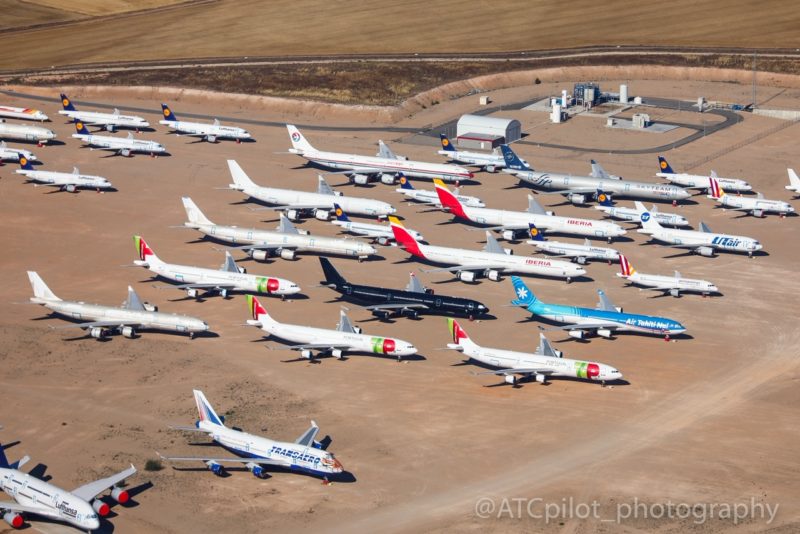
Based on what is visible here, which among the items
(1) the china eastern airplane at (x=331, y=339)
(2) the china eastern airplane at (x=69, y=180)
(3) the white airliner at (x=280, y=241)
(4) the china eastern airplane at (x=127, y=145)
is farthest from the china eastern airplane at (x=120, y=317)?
(4) the china eastern airplane at (x=127, y=145)

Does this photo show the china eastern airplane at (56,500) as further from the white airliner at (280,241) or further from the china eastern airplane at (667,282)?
the china eastern airplane at (667,282)

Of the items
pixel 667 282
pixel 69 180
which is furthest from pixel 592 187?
pixel 69 180

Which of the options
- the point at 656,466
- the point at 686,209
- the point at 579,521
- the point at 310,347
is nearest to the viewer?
the point at 579,521

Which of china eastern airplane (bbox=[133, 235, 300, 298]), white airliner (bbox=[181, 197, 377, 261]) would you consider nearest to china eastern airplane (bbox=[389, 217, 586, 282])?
white airliner (bbox=[181, 197, 377, 261])

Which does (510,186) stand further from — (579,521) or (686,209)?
(579,521)

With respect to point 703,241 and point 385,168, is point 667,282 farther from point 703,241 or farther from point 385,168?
point 385,168

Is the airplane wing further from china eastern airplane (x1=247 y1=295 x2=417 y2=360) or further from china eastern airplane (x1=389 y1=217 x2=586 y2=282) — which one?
china eastern airplane (x1=389 y1=217 x2=586 y2=282)

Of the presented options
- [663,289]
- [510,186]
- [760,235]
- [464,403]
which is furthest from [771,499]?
[510,186]
